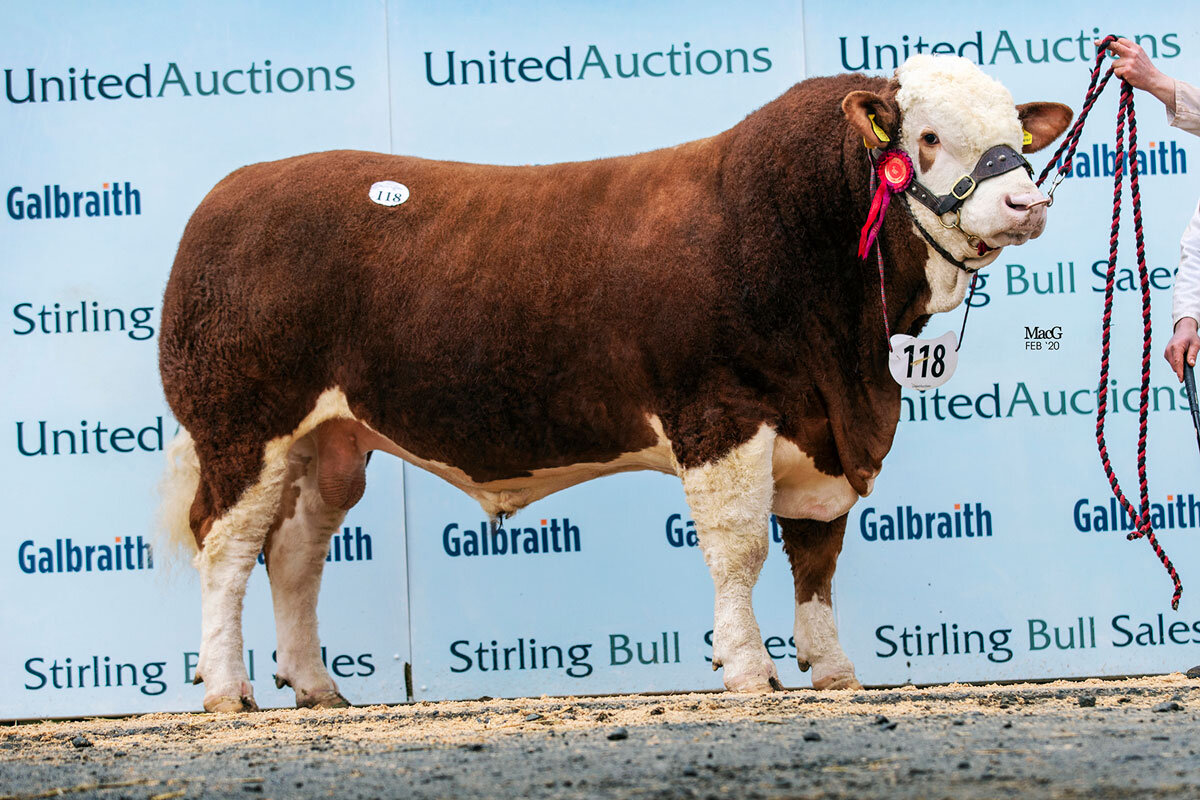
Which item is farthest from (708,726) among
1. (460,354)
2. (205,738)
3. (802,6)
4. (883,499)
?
(802,6)

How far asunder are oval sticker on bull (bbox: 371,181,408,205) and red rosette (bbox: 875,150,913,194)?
1.85 metres

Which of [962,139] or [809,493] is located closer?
[962,139]

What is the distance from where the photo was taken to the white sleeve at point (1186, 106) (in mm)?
4492

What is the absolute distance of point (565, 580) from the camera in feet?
19.8

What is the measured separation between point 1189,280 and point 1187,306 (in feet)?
0.35

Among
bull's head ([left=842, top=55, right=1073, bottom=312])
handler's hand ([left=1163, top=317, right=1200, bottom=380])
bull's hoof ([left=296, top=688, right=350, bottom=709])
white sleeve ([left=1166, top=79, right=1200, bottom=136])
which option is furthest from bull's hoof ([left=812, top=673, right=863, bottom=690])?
white sleeve ([left=1166, top=79, right=1200, bottom=136])

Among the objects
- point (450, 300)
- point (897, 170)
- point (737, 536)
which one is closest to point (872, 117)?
point (897, 170)

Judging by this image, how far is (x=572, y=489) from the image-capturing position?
6090 millimetres

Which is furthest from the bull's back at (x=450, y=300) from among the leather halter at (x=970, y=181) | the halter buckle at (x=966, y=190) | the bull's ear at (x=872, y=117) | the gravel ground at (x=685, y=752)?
the gravel ground at (x=685, y=752)

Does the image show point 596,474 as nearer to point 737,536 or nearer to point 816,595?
point 737,536

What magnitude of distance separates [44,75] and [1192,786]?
5786mm

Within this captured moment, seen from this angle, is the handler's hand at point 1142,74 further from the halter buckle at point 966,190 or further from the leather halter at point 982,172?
the halter buckle at point 966,190

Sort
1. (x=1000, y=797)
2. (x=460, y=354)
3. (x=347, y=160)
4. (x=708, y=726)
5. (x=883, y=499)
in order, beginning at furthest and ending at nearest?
1. (x=883, y=499)
2. (x=347, y=160)
3. (x=460, y=354)
4. (x=708, y=726)
5. (x=1000, y=797)

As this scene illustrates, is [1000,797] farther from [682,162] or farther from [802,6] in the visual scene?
[802,6]
